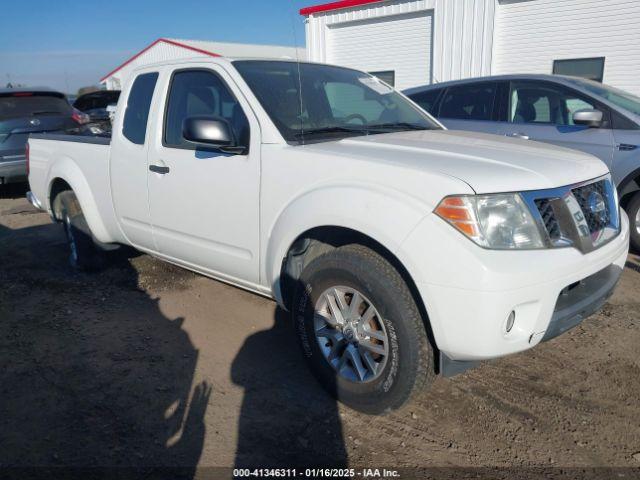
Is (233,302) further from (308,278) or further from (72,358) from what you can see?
(308,278)

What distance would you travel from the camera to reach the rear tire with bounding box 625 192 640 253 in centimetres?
523

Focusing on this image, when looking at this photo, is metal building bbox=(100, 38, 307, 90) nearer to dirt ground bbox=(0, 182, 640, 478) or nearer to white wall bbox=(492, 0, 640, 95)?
white wall bbox=(492, 0, 640, 95)

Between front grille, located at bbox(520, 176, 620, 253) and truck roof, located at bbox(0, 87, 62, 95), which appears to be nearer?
front grille, located at bbox(520, 176, 620, 253)

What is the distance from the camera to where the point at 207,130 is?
119 inches

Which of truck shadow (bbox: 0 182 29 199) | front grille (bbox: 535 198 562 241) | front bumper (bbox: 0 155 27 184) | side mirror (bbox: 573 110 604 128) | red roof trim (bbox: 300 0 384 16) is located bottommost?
truck shadow (bbox: 0 182 29 199)

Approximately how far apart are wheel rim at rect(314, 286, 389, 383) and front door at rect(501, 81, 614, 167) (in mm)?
3629

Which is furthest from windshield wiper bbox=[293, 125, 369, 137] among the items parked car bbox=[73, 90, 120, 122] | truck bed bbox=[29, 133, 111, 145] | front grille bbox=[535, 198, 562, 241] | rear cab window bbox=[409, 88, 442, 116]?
parked car bbox=[73, 90, 120, 122]

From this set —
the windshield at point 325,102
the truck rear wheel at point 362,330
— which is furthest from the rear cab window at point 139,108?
the truck rear wheel at point 362,330

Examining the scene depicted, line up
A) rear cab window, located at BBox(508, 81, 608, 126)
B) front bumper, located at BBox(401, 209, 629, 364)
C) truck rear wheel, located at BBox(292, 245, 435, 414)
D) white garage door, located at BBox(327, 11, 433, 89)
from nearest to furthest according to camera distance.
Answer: front bumper, located at BBox(401, 209, 629, 364) → truck rear wheel, located at BBox(292, 245, 435, 414) → rear cab window, located at BBox(508, 81, 608, 126) → white garage door, located at BBox(327, 11, 433, 89)

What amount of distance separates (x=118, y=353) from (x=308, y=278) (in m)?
1.58

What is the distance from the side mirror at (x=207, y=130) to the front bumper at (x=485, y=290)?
1317mm

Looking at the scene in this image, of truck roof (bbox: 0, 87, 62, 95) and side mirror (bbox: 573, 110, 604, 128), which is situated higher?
truck roof (bbox: 0, 87, 62, 95)

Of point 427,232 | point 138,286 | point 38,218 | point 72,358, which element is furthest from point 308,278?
point 38,218

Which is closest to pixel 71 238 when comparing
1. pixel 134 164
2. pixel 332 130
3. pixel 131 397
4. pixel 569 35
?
pixel 134 164
